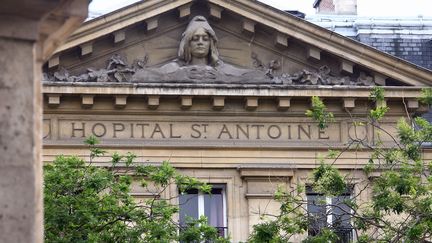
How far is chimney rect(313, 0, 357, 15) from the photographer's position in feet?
128

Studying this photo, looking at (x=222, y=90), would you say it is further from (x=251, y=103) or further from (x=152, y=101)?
(x=152, y=101)

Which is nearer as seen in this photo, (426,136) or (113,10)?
(426,136)

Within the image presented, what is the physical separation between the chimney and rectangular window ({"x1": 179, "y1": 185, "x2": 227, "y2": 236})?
779cm

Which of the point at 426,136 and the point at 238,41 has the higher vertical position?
the point at 238,41

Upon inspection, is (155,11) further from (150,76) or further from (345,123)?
(345,123)

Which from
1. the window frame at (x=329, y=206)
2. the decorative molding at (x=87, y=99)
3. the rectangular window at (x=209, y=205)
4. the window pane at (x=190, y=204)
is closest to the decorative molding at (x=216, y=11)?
the decorative molding at (x=87, y=99)

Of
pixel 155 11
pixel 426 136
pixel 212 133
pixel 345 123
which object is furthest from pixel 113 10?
pixel 426 136

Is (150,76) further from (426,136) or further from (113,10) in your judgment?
(426,136)

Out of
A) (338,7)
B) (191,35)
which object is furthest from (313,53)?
(338,7)

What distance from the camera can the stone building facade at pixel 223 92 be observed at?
105 feet

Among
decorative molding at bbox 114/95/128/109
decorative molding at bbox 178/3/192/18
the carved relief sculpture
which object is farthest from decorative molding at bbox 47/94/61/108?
decorative molding at bbox 178/3/192/18

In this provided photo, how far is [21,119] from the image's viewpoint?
8359mm

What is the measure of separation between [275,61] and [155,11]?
8.47 ft

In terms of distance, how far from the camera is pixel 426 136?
1061 inches
